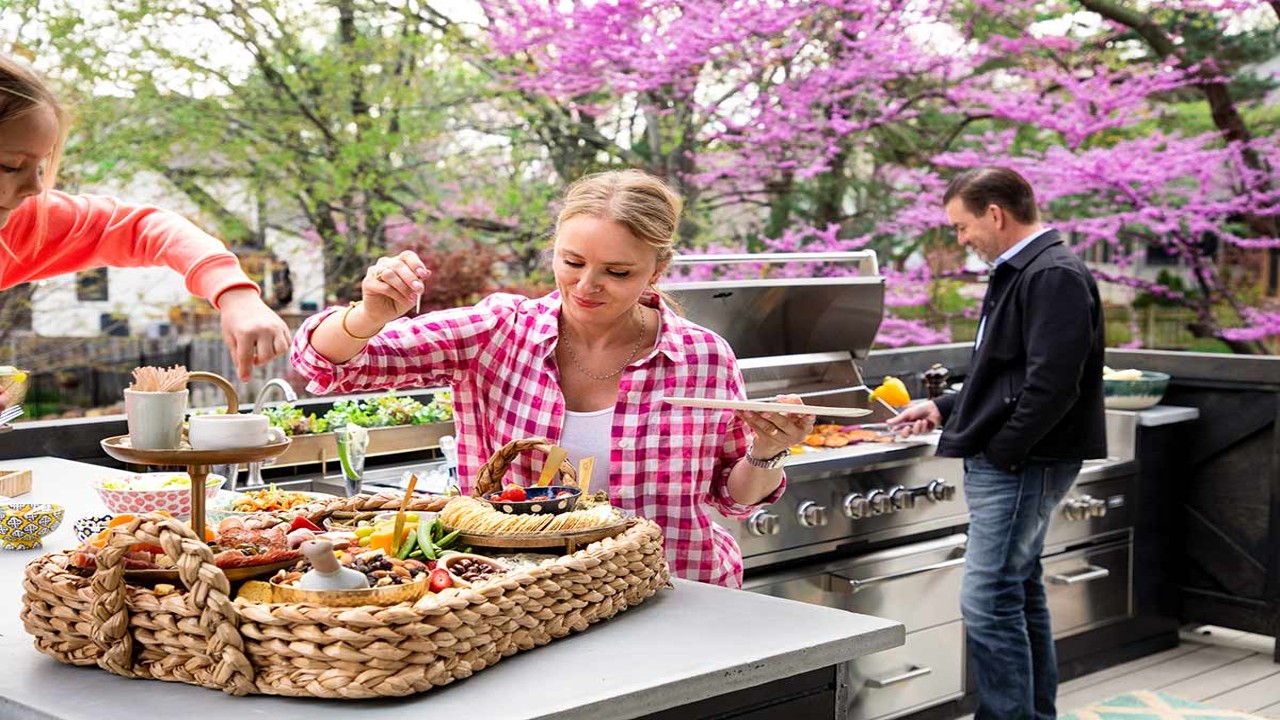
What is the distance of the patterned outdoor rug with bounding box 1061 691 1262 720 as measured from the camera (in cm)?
450

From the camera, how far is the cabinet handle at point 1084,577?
4.80 m

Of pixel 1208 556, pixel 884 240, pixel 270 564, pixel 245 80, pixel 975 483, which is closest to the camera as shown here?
pixel 270 564

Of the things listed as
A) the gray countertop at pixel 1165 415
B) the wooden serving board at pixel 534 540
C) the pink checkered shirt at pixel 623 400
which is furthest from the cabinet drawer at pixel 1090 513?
the wooden serving board at pixel 534 540

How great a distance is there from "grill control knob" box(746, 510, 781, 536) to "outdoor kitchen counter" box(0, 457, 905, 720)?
1833mm

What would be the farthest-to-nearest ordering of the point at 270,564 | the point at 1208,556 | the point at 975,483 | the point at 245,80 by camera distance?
the point at 245,80 → the point at 1208,556 → the point at 975,483 → the point at 270,564

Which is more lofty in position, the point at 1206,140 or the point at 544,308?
the point at 1206,140

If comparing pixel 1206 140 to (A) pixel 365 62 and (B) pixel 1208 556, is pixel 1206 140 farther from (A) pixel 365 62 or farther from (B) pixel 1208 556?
(A) pixel 365 62

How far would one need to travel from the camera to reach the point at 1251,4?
8305mm

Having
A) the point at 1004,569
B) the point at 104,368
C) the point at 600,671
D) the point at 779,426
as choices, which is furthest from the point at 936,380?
the point at 104,368

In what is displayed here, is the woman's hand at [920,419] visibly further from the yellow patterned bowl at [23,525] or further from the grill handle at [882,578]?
the yellow patterned bowl at [23,525]

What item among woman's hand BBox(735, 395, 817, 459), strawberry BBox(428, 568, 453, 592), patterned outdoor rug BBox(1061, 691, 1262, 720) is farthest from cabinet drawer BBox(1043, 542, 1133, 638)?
strawberry BBox(428, 568, 453, 592)

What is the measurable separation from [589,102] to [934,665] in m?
5.35

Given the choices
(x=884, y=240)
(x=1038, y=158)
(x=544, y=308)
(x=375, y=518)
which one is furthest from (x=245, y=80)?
(x=375, y=518)

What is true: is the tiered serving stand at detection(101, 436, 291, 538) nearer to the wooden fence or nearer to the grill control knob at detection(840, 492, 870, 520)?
the grill control knob at detection(840, 492, 870, 520)
